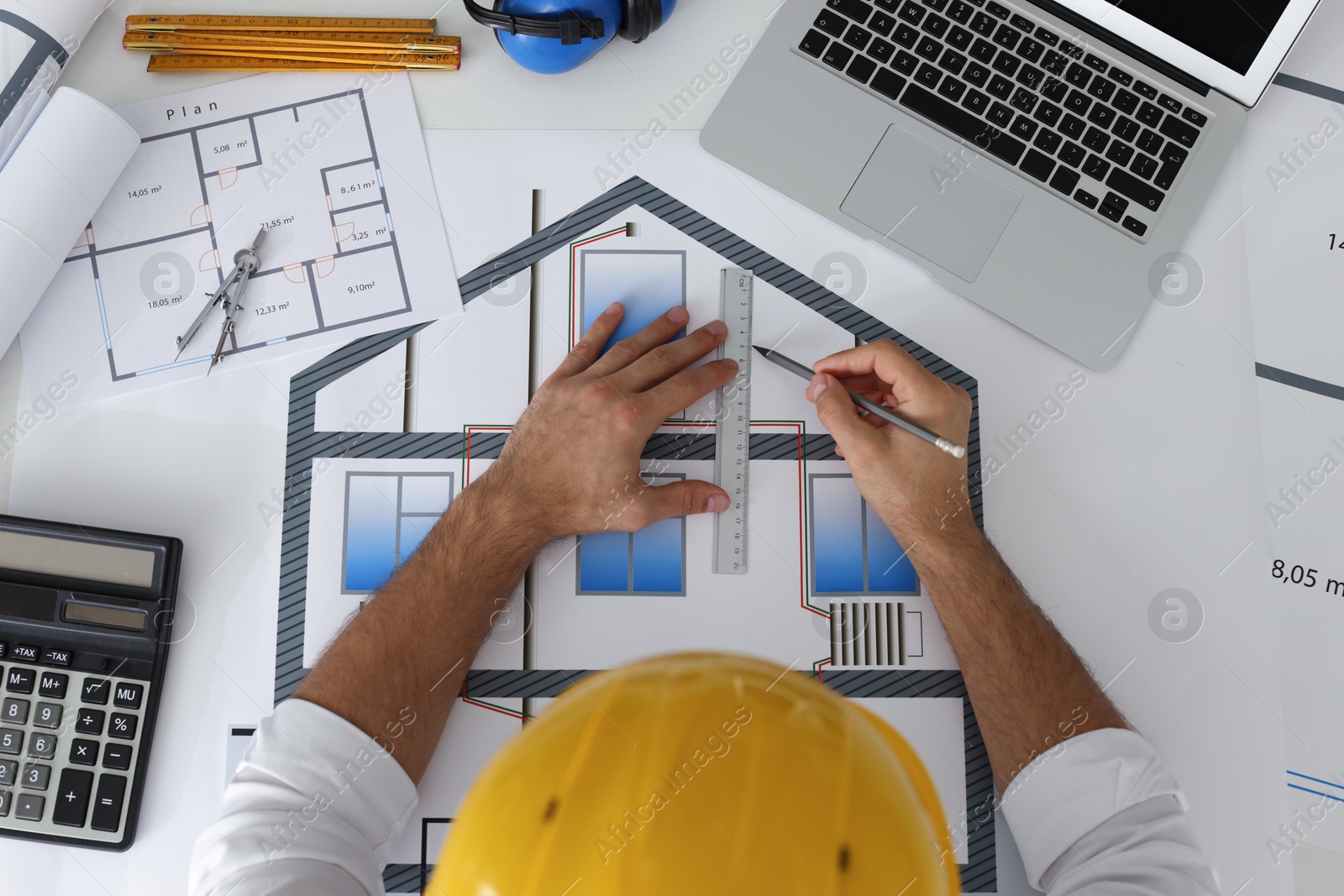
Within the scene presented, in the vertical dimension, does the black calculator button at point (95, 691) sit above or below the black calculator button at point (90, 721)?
above

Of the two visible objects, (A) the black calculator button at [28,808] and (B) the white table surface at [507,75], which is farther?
(B) the white table surface at [507,75]

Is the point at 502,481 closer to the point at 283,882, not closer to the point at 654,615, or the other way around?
the point at 654,615

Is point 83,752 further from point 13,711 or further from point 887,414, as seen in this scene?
point 887,414

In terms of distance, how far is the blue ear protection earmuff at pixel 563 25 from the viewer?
3.10ft

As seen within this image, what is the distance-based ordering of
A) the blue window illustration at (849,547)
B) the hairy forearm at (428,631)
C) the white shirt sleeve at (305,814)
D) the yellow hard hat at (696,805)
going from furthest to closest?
the blue window illustration at (849,547) → the hairy forearm at (428,631) → the white shirt sleeve at (305,814) → the yellow hard hat at (696,805)

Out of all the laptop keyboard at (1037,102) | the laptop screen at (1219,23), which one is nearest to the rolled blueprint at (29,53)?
the laptop keyboard at (1037,102)

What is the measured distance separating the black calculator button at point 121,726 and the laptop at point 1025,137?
0.92 m

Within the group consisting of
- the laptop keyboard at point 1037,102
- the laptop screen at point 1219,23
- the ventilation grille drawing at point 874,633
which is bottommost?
the ventilation grille drawing at point 874,633

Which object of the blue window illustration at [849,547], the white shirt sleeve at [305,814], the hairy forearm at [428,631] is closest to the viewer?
the white shirt sleeve at [305,814]

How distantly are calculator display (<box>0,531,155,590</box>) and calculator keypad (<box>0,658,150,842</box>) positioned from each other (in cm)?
8

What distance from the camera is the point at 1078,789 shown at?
2.69 feet

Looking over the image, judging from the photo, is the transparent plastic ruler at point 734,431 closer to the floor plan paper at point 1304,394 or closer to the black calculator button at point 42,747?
the floor plan paper at point 1304,394

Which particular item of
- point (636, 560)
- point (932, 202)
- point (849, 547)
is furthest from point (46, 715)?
point (932, 202)

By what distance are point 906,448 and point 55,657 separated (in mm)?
914
